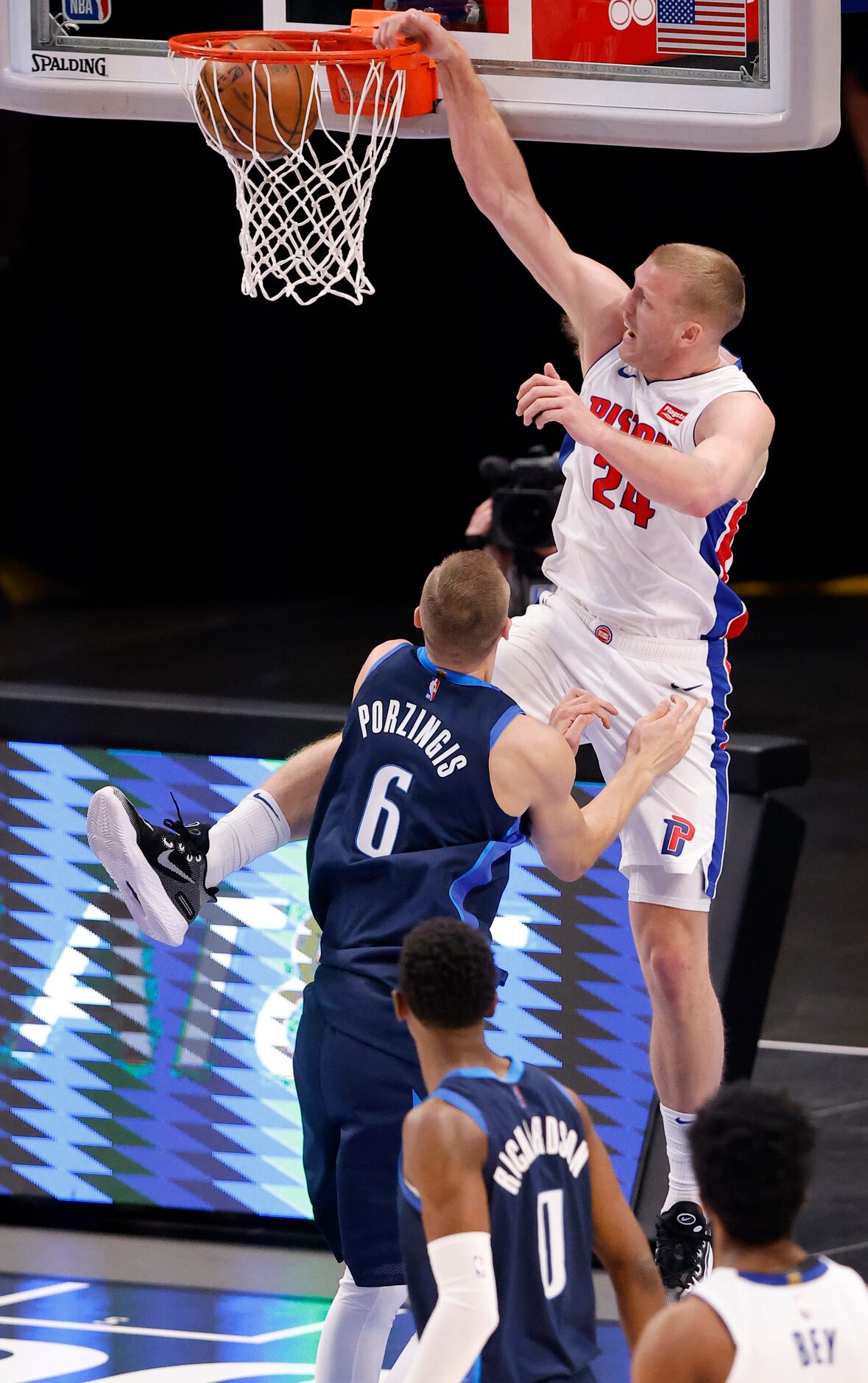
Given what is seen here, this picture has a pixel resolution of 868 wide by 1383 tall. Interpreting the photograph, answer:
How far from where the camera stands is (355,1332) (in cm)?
371

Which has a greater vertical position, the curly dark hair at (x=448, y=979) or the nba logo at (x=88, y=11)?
the nba logo at (x=88, y=11)

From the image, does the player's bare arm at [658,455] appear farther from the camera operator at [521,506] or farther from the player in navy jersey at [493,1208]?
the camera operator at [521,506]

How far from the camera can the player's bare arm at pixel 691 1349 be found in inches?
93.9

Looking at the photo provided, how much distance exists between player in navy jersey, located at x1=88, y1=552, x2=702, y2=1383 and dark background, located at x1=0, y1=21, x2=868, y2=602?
36.2ft

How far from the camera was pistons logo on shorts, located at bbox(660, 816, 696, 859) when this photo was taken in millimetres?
4539

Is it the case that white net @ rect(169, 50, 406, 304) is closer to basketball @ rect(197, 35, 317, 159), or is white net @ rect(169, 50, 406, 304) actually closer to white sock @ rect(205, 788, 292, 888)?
basketball @ rect(197, 35, 317, 159)

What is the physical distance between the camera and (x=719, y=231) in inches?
566

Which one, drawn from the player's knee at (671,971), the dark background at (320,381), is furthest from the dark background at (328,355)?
the player's knee at (671,971)

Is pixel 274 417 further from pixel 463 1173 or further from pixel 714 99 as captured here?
pixel 463 1173

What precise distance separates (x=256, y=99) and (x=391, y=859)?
214 cm

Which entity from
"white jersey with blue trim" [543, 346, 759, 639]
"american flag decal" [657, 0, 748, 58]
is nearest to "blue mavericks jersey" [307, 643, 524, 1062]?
"white jersey with blue trim" [543, 346, 759, 639]

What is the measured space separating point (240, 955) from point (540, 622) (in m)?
1.49

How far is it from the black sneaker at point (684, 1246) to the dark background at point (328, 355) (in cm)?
1071

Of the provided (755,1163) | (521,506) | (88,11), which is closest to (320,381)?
(521,506)
